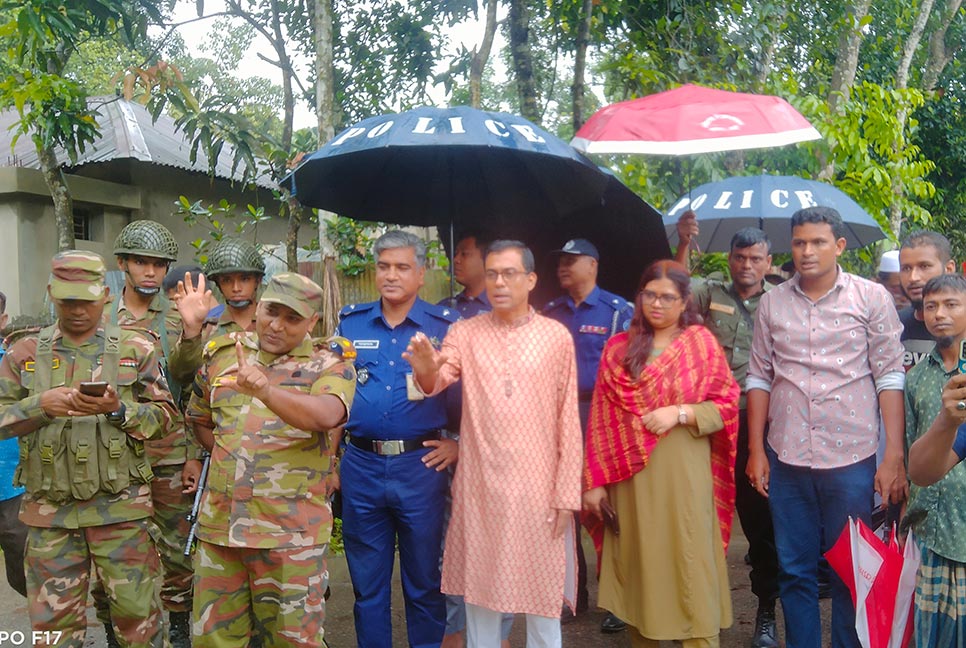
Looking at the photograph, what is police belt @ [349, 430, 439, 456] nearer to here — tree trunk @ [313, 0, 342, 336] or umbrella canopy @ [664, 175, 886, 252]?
tree trunk @ [313, 0, 342, 336]

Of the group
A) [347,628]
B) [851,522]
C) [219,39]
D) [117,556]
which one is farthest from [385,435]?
[219,39]

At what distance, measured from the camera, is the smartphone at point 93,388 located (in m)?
3.19

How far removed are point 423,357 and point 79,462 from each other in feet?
4.90

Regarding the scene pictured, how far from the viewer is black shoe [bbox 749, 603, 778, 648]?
4.28m

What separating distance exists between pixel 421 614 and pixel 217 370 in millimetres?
1444

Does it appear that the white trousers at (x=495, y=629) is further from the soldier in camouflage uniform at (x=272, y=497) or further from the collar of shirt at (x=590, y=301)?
the collar of shirt at (x=590, y=301)

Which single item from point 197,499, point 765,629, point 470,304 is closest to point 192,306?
point 197,499

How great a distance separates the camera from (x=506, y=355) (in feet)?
11.7

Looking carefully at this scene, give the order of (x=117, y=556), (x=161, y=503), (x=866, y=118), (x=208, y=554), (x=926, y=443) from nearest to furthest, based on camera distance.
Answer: (x=926, y=443) < (x=208, y=554) < (x=117, y=556) < (x=161, y=503) < (x=866, y=118)

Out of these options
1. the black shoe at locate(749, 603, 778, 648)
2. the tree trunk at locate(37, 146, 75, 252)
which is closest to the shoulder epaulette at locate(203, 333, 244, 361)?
the black shoe at locate(749, 603, 778, 648)

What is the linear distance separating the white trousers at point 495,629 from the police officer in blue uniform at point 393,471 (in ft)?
0.85

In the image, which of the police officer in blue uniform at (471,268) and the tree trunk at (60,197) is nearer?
the police officer in blue uniform at (471,268)

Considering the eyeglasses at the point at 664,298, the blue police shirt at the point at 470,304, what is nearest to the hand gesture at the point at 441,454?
the blue police shirt at the point at 470,304

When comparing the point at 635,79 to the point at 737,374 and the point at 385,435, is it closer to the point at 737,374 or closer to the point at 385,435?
the point at 737,374
